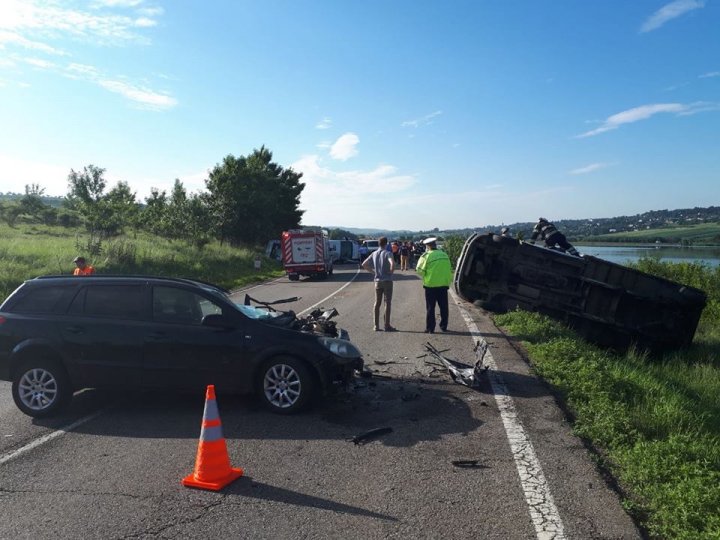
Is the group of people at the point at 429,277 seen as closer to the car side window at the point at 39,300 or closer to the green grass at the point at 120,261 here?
the car side window at the point at 39,300

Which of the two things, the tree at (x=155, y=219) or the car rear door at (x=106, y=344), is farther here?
the tree at (x=155, y=219)

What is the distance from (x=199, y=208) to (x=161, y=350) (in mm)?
32930

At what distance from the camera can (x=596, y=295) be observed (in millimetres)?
11812

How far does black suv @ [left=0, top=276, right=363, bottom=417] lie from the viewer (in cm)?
617

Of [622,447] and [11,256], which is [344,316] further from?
[11,256]

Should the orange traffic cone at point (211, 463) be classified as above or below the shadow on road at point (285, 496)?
above

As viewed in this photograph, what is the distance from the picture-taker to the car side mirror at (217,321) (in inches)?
244

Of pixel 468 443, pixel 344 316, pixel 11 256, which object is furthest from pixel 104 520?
pixel 11 256

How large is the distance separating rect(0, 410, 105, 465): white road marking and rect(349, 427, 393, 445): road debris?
3.02 meters

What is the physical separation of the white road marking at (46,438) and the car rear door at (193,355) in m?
0.76

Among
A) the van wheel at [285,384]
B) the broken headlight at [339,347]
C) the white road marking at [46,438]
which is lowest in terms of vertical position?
the white road marking at [46,438]

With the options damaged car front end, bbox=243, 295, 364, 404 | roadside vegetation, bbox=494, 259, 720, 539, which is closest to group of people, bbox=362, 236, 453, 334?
roadside vegetation, bbox=494, 259, 720, 539

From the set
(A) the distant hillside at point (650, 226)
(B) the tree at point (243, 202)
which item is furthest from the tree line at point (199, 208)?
(A) the distant hillside at point (650, 226)

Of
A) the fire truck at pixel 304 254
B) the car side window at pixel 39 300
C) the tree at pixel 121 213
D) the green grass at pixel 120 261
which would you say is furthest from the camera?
the tree at pixel 121 213
